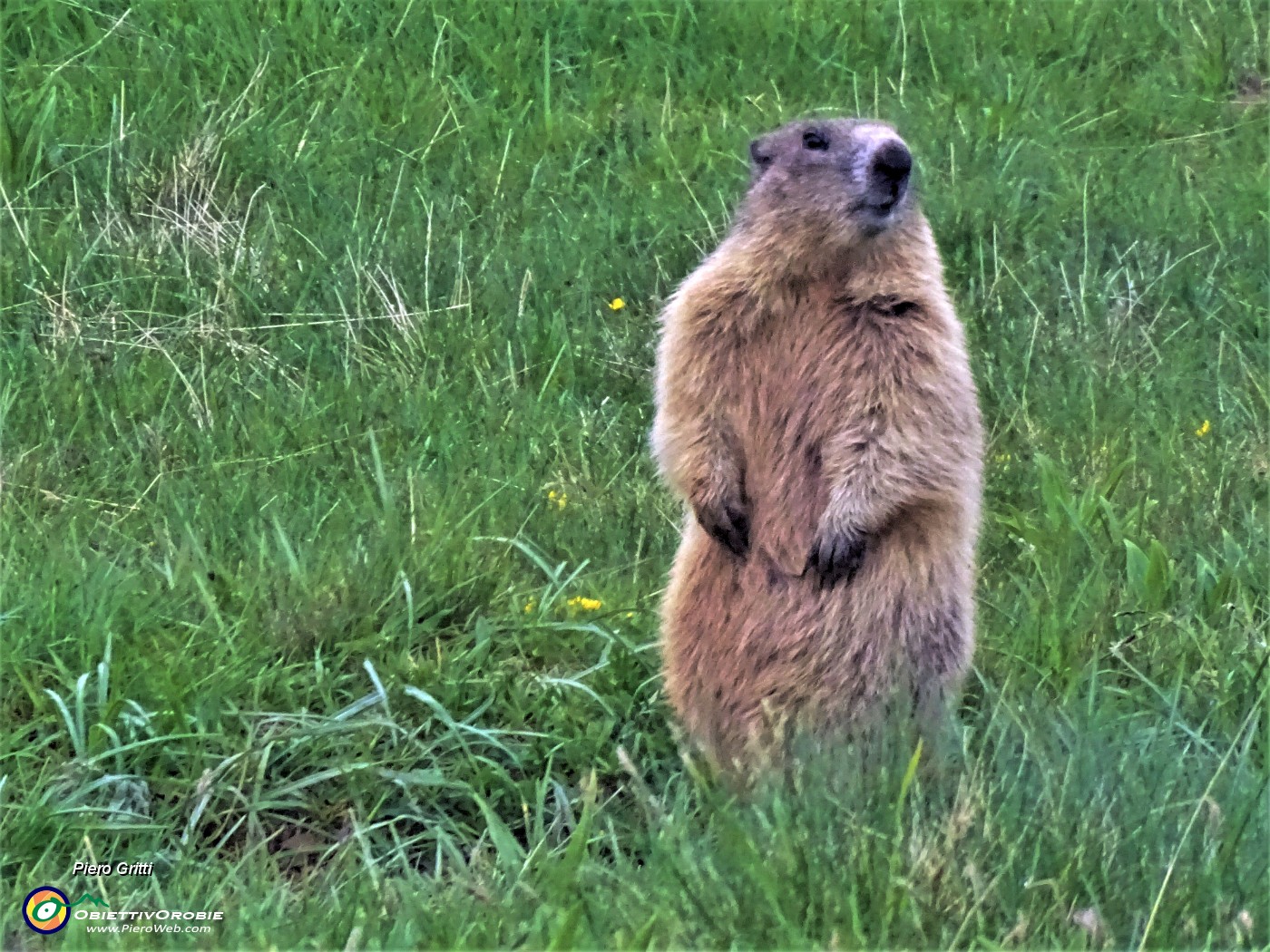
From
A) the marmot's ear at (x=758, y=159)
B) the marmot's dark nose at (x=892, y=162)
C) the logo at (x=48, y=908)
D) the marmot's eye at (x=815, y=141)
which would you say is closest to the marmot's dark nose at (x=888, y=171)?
the marmot's dark nose at (x=892, y=162)

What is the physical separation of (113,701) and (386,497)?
0.92 metres

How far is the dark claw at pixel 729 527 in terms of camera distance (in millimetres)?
3100

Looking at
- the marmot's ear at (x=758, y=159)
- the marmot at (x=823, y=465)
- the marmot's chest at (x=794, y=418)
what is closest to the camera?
the marmot at (x=823, y=465)

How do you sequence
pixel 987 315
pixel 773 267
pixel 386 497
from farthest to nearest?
pixel 987 315 → pixel 386 497 → pixel 773 267

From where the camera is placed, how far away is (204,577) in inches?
136

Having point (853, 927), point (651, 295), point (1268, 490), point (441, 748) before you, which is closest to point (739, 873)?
point (853, 927)

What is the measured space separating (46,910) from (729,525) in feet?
4.80

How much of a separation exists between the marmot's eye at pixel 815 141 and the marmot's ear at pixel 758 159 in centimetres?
13

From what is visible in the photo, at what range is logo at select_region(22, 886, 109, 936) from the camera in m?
2.54

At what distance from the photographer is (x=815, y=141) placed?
3.34m

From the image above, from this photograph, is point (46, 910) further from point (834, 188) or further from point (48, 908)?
point (834, 188)

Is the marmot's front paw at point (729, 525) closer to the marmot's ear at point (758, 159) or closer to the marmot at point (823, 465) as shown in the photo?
the marmot at point (823, 465)

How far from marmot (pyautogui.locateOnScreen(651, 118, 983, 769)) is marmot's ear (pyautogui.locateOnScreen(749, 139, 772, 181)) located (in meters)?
0.16

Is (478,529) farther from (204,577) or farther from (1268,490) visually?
(1268,490)
